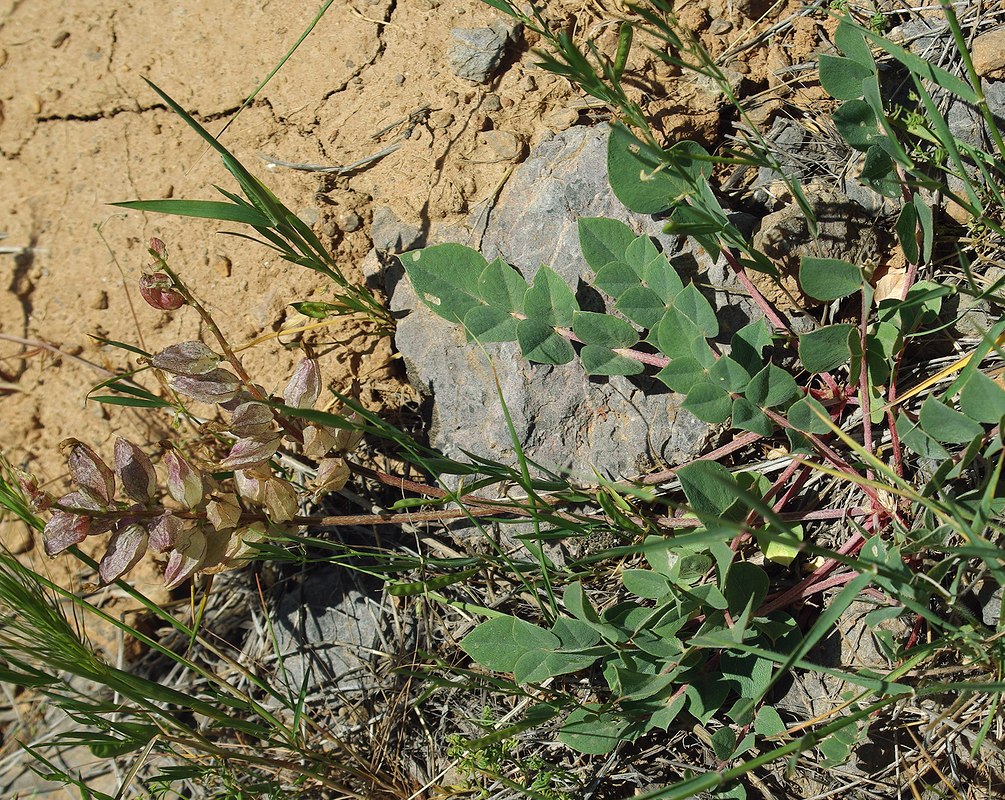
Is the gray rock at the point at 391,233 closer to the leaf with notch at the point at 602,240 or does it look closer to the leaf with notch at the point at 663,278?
the leaf with notch at the point at 602,240

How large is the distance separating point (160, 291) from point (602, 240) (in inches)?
42.6

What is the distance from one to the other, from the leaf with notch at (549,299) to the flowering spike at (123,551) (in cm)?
105

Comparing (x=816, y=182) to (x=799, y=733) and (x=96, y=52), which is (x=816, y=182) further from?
(x=96, y=52)

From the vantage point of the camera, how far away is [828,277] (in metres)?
1.84

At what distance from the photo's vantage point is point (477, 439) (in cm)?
221

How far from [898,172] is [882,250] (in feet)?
0.77

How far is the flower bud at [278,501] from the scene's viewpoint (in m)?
2.00

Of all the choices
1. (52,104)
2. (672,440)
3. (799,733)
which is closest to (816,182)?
(672,440)

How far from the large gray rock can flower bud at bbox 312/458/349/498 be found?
1.00 ft

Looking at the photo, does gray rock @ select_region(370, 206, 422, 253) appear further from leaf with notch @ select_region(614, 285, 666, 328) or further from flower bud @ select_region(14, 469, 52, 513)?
flower bud @ select_region(14, 469, 52, 513)

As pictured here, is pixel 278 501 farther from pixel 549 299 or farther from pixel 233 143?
pixel 233 143

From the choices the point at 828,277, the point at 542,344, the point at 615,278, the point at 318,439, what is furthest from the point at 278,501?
the point at 828,277

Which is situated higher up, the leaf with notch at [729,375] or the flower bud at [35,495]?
the flower bud at [35,495]


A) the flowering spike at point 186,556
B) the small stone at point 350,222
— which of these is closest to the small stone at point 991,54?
the small stone at point 350,222
